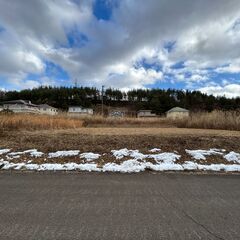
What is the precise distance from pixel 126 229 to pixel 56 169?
11.8 feet

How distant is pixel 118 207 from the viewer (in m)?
3.79

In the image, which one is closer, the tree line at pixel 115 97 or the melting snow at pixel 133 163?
the melting snow at pixel 133 163

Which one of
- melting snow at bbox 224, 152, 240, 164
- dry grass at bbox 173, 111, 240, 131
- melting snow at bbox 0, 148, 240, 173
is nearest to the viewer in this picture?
melting snow at bbox 0, 148, 240, 173

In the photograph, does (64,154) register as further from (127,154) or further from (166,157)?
(166,157)

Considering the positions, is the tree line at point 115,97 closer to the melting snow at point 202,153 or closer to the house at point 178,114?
the house at point 178,114

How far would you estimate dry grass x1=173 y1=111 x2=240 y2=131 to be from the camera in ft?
64.0

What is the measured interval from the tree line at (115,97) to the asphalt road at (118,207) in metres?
84.7

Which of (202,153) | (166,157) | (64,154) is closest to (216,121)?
(202,153)

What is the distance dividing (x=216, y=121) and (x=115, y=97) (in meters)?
102

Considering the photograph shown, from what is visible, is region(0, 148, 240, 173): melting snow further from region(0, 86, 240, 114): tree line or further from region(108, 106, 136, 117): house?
region(0, 86, 240, 114): tree line

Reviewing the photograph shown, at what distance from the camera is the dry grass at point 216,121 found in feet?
64.0

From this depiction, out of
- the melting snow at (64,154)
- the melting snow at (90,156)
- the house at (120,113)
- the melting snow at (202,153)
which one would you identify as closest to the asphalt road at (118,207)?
the melting snow at (90,156)

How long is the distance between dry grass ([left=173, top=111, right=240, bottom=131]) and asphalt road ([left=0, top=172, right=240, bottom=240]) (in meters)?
15.1

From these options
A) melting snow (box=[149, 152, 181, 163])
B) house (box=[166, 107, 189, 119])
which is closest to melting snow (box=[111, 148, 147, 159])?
melting snow (box=[149, 152, 181, 163])
